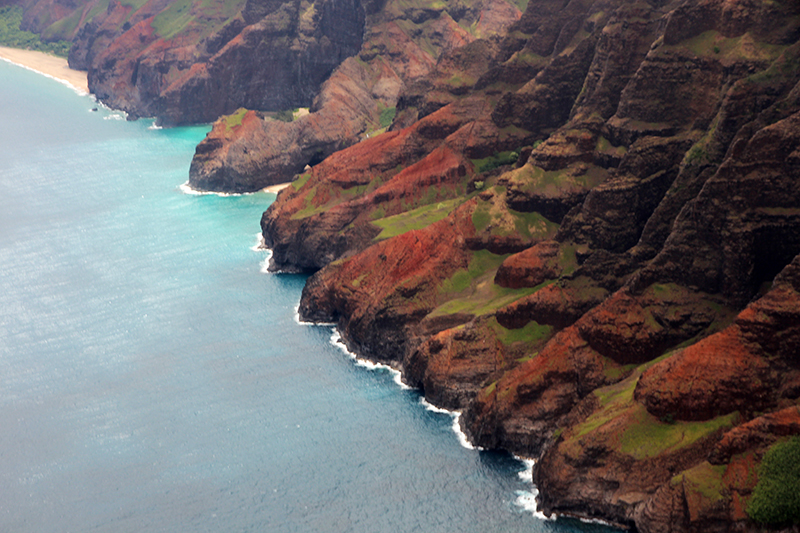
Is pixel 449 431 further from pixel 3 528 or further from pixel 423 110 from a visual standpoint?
pixel 423 110

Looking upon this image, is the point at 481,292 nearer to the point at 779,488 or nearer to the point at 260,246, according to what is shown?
the point at 779,488

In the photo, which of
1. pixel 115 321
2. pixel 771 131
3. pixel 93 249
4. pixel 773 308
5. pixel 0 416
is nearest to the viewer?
pixel 773 308

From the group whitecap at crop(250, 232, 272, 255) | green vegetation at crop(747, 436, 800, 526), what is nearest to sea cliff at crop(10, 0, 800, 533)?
green vegetation at crop(747, 436, 800, 526)

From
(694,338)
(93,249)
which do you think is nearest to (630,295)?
(694,338)

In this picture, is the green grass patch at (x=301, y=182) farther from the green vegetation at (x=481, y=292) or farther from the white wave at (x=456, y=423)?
the white wave at (x=456, y=423)

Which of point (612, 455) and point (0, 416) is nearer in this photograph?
point (612, 455)

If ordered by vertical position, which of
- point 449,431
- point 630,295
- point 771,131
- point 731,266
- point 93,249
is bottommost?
point 93,249

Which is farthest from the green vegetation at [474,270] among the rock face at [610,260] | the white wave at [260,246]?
the white wave at [260,246]
